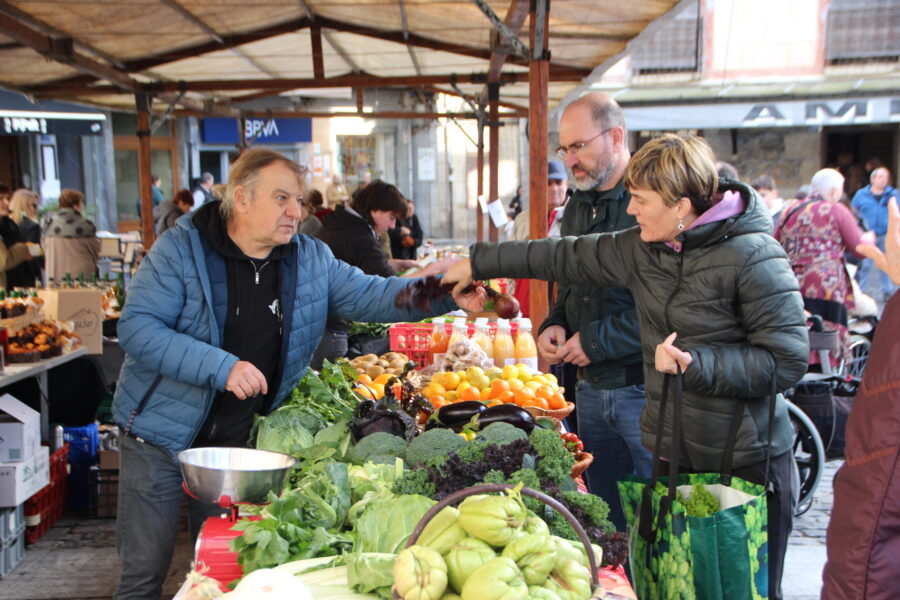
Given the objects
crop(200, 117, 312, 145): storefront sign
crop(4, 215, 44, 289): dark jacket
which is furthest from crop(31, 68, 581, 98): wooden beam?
crop(200, 117, 312, 145): storefront sign

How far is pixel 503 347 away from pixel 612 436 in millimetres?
1118

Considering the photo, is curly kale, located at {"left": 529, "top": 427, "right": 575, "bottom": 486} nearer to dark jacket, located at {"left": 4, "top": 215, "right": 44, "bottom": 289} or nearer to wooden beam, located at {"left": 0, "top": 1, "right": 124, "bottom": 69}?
wooden beam, located at {"left": 0, "top": 1, "right": 124, "bottom": 69}

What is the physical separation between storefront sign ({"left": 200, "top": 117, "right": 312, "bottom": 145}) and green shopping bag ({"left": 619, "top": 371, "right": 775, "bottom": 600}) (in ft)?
64.4

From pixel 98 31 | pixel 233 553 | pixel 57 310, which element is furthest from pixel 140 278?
pixel 98 31

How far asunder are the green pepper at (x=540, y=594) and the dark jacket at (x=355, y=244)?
4304 millimetres

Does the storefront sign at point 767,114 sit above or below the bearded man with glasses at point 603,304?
above

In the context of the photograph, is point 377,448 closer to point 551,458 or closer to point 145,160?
point 551,458

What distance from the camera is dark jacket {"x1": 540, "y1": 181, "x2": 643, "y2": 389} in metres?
3.22

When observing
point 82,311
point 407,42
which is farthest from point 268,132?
point 82,311

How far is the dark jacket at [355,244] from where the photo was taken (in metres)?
5.86

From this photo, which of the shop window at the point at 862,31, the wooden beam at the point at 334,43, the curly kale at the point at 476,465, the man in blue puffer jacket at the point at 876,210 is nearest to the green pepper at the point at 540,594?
the curly kale at the point at 476,465

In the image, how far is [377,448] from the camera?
8.53 ft

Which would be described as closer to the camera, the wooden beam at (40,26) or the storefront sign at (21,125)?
the wooden beam at (40,26)

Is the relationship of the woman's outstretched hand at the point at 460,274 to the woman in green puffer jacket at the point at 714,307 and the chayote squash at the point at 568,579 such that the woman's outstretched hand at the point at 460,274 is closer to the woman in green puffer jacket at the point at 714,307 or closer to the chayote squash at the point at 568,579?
the woman in green puffer jacket at the point at 714,307
